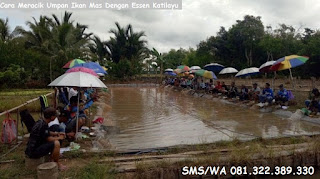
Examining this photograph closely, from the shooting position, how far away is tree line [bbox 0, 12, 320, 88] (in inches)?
811

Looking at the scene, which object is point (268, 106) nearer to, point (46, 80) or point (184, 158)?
point (184, 158)

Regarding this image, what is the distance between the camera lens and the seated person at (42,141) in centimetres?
422

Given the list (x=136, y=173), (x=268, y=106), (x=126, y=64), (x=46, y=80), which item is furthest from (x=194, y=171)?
(x=126, y=64)

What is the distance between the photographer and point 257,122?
8875 millimetres

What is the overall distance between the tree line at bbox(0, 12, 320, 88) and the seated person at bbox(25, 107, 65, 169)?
1553 cm

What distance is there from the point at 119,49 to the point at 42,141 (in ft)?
109

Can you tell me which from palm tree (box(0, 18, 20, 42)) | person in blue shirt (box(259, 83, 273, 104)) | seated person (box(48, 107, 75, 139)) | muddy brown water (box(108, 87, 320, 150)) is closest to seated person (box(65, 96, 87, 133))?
seated person (box(48, 107, 75, 139))

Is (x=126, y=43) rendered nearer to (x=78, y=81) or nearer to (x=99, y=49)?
(x=99, y=49)

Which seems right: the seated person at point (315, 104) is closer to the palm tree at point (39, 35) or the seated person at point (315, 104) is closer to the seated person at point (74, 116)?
the seated person at point (74, 116)

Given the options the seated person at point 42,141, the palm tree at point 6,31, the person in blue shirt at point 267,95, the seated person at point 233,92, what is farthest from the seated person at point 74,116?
the palm tree at point 6,31

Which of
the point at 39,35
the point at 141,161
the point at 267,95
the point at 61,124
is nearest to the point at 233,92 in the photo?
the point at 267,95

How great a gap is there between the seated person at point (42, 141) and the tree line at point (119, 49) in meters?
15.5

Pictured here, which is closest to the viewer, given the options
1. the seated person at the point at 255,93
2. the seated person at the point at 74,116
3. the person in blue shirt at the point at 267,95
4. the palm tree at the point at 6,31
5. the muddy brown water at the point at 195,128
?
the seated person at the point at 74,116

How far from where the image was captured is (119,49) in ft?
121
